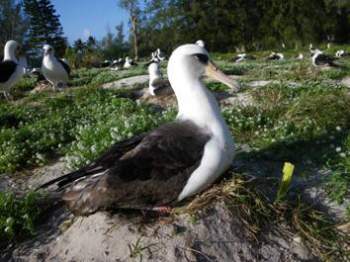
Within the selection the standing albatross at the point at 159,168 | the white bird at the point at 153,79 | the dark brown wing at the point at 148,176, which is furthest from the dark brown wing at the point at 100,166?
the white bird at the point at 153,79

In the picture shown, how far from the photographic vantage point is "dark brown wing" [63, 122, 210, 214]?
11.1 feet

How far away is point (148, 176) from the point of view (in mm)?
3406

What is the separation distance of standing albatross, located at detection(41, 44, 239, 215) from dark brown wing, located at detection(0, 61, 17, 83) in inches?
300

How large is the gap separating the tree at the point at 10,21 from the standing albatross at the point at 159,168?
53861 mm

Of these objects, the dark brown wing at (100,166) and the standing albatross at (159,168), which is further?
the dark brown wing at (100,166)

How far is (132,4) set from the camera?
140 ft

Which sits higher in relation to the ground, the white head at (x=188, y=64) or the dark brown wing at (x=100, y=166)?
the white head at (x=188, y=64)

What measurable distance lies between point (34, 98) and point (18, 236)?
5.91m

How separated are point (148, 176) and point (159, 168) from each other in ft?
0.32

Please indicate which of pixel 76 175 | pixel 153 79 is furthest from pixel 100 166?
pixel 153 79

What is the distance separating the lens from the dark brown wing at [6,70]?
415 inches

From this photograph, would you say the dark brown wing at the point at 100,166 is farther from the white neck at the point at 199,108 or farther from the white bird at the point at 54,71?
the white bird at the point at 54,71

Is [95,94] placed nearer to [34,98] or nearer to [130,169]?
[34,98]

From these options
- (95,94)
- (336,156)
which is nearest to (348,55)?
(95,94)
